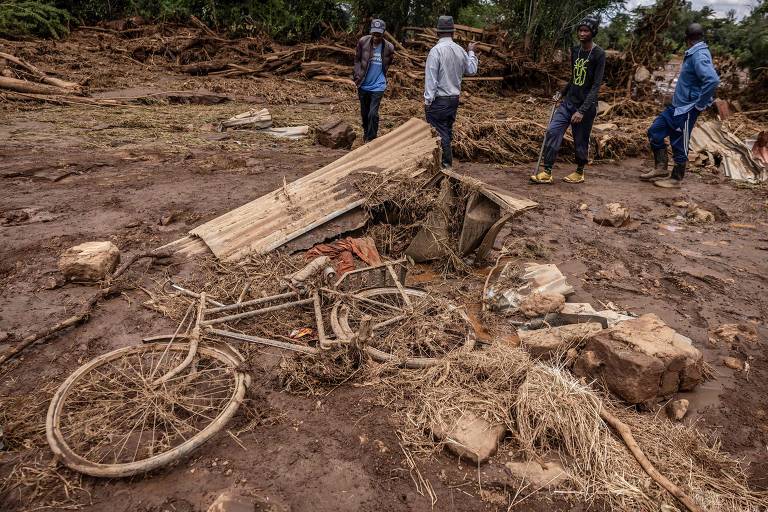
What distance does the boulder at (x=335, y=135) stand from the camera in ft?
27.3

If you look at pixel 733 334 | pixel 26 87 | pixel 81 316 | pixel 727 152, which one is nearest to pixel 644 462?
pixel 733 334

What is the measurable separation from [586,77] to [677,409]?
207 inches

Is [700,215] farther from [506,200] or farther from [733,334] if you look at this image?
[506,200]

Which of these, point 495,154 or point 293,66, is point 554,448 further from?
point 293,66

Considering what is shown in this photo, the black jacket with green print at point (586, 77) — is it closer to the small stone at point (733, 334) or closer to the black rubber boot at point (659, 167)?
the black rubber boot at point (659, 167)

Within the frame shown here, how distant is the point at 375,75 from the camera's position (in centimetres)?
742

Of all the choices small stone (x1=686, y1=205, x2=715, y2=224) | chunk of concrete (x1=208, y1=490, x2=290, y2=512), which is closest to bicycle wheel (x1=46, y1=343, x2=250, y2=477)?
chunk of concrete (x1=208, y1=490, x2=290, y2=512)

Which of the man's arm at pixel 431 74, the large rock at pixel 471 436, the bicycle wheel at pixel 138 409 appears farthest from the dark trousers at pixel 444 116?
the bicycle wheel at pixel 138 409

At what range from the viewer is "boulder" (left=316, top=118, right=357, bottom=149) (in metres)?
8.32

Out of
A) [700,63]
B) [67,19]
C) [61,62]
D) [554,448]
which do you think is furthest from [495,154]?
[67,19]

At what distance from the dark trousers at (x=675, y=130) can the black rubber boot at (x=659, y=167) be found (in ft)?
0.34

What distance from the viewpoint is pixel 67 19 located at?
56.4 ft

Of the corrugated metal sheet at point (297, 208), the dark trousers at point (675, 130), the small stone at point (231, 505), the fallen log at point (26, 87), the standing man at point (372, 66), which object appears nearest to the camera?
the small stone at point (231, 505)

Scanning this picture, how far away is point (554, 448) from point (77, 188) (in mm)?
6387
